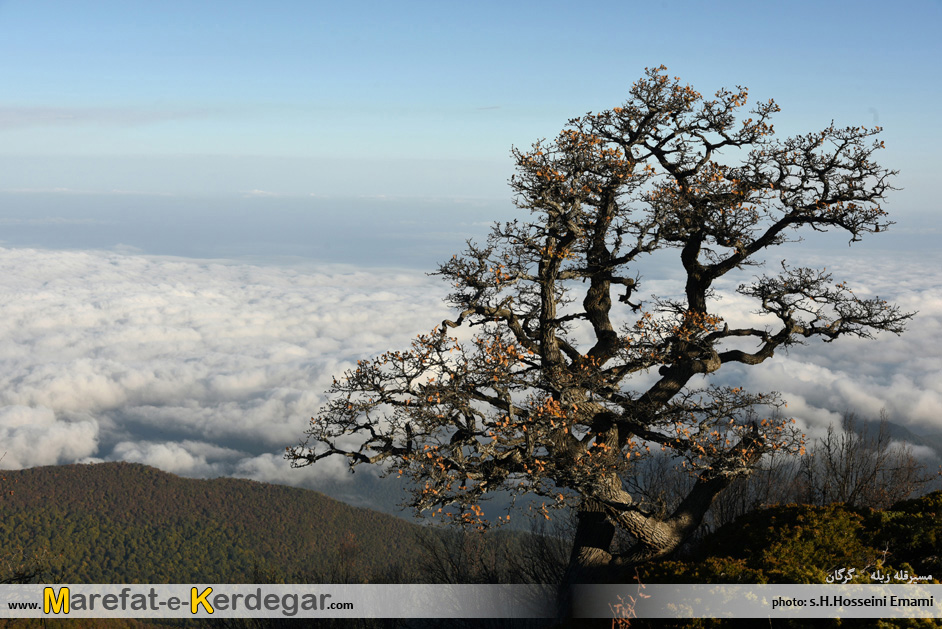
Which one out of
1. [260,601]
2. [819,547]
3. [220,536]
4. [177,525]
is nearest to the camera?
[819,547]

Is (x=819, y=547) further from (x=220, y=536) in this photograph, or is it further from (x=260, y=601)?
(x=220, y=536)

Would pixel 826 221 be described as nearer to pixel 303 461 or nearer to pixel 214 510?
pixel 303 461

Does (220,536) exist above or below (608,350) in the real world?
below

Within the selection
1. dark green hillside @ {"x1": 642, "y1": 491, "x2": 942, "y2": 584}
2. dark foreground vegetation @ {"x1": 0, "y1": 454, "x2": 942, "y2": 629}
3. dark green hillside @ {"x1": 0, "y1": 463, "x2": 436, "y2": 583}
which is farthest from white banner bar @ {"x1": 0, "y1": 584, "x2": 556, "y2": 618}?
dark green hillside @ {"x1": 0, "y1": 463, "x2": 436, "y2": 583}

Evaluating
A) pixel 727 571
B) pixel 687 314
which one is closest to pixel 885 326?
pixel 687 314

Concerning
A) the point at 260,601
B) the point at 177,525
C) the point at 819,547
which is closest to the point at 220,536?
the point at 177,525

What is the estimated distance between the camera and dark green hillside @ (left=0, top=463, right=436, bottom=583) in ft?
314

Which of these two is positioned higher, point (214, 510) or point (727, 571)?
point (727, 571)

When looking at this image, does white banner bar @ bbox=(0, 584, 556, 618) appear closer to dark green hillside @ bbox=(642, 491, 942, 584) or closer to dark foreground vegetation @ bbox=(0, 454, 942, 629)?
dark foreground vegetation @ bbox=(0, 454, 942, 629)

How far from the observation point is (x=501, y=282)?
1455 cm

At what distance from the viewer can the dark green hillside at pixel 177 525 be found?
314 ft

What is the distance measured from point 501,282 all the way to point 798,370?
12451cm

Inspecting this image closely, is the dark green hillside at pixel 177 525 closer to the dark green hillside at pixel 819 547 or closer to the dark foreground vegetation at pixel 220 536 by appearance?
the dark foreground vegetation at pixel 220 536

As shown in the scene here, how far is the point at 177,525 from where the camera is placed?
109750mm
